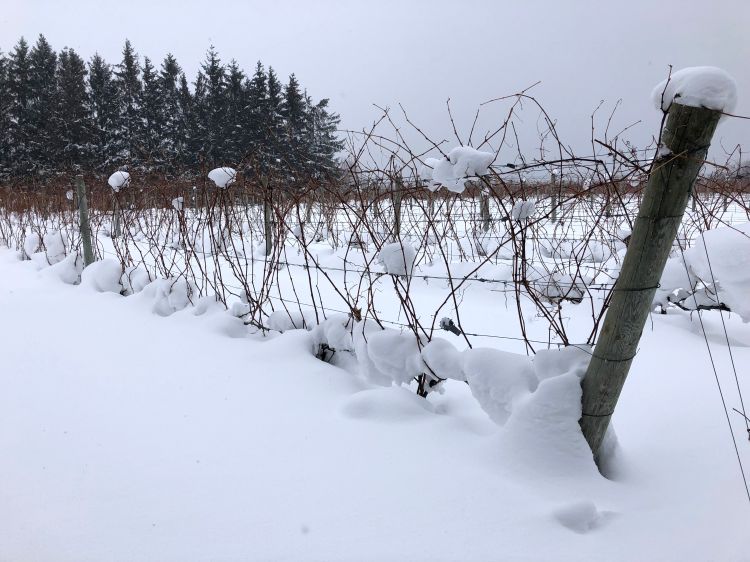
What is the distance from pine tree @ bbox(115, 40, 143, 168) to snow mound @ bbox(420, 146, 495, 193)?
29.8m

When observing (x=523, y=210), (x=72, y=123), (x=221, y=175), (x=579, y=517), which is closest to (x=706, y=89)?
(x=523, y=210)

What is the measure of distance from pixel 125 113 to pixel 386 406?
32.5 metres

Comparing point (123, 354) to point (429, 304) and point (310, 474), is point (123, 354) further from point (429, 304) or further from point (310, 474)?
point (429, 304)

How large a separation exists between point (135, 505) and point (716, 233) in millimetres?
2115

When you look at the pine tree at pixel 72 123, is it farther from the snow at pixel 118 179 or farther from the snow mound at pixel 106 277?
the snow mound at pixel 106 277

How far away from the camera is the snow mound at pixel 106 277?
3840mm

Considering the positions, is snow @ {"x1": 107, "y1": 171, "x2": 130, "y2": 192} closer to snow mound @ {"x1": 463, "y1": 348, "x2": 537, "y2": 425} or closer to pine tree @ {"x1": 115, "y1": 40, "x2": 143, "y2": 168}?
snow mound @ {"x1": 463, "y1": 348, "x2": 537, "y2": 425}

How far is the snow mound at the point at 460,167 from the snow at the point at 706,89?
19.5 inches

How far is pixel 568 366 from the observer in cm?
144

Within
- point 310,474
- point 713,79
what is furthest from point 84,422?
point 713,79

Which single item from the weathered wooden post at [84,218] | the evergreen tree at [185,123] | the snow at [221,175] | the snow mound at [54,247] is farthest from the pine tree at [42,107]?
the snow at [221,175]

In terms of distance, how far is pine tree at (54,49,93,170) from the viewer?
26141mm

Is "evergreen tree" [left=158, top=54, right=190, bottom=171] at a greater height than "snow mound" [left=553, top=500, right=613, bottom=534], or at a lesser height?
greater

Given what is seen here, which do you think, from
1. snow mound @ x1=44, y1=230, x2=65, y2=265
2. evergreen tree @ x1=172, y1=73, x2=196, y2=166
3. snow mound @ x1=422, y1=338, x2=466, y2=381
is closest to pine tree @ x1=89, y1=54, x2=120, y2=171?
evergreen tree @ x1=172, y1=73, x2=196, y2=166
